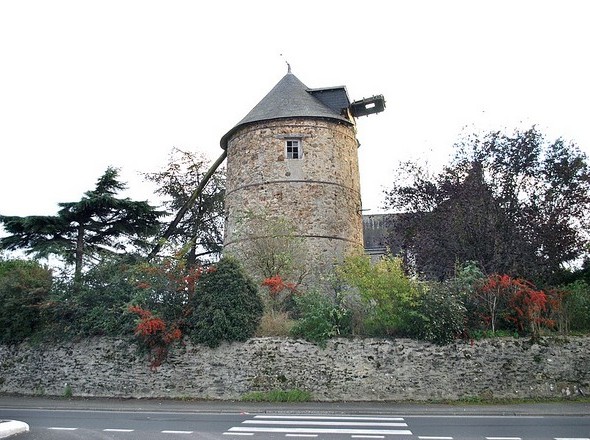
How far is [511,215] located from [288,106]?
10422 mm

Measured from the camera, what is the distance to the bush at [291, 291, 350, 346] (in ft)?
49.9

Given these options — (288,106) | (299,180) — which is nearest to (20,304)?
(299,180)

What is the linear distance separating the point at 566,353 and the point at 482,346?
2.17 m

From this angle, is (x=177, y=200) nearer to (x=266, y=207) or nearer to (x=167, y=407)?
(x=266, y=207)

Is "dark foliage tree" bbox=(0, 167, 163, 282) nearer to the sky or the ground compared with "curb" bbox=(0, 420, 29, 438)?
nearer to the sky

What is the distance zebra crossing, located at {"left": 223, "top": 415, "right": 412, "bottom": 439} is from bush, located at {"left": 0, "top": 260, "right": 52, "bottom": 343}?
951cm

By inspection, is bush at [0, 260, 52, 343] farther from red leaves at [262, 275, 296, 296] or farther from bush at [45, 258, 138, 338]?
red leaves at [262, 275, 296, 296]

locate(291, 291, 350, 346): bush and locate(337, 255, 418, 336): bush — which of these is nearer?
locate(291, 291, 350, 346): bush

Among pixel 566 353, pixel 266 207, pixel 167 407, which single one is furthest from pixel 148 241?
pixel 566 353

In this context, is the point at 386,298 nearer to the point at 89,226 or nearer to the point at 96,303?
the point at 96,303

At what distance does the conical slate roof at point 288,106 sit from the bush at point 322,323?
34.6 feet

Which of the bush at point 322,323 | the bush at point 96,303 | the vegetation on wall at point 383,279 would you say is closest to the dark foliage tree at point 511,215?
the vegetation on wall at point 383,279

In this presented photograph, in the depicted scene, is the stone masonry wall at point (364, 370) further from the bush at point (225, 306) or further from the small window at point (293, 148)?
the small window at point (293, 148)

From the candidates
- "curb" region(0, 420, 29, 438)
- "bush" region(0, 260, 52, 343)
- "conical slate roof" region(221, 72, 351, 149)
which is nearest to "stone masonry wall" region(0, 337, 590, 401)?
"bush" region(0, 260, 52, 343)
